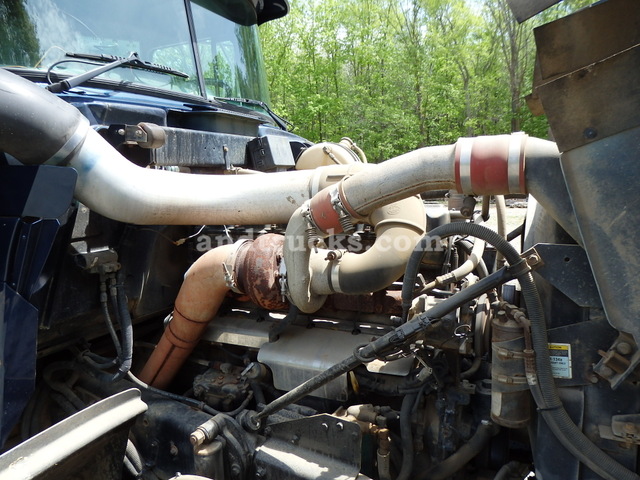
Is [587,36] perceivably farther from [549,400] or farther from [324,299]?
[324,299]

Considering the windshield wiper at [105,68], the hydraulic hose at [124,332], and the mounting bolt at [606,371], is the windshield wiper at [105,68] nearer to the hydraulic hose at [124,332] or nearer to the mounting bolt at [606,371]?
the hydraulic hose at [124,332]

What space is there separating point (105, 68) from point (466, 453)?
88.2 inches

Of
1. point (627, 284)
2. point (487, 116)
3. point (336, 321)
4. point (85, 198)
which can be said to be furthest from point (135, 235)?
point (487, 116)

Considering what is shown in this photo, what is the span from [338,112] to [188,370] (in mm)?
15567

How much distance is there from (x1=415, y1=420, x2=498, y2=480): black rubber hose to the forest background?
1524 cm

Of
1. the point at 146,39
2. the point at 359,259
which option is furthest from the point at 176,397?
the point at 146,39

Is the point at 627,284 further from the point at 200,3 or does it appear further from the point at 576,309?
the point at 200,3

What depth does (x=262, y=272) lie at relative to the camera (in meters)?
1.96

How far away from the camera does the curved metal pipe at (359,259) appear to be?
1.71m

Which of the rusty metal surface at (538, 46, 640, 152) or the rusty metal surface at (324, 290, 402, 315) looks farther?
the rusty metal surface at (324, 290, 402, 315)

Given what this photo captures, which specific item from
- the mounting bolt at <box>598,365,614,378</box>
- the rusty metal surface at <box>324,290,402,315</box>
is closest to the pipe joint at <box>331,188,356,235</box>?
the rusty metal surface at <box>324,290,402,315</box>

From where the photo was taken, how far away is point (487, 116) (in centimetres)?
1723

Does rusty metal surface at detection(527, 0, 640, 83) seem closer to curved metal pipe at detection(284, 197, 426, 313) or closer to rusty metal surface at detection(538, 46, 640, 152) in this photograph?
rusty metal surface at detection(538, 46, 640, 152)

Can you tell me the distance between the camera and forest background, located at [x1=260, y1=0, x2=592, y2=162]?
54.9 feet
